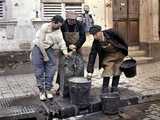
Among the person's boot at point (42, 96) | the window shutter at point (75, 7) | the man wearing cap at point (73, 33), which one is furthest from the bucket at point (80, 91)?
the window shutter at point (75, 7)

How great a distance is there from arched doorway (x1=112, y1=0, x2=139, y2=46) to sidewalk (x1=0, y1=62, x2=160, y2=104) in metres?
2.26

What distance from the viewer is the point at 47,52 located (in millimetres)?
7711

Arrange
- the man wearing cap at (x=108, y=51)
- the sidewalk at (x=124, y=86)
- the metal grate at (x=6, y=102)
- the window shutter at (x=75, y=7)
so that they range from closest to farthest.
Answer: the man wearing cap at (x=108, y=51) < the metal grate at (x=6, y=102) < the sidewalk at (x=124, y=86) < the window shutter at (x=75, y=7)

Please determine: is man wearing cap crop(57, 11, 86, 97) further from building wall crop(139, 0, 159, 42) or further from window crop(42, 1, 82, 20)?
building wall crop(139, 0, 159, 42)

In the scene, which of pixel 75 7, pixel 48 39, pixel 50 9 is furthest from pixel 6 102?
pixel 75 7

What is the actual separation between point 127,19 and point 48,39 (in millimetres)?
6286

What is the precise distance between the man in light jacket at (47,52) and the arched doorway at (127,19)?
5.85 meters

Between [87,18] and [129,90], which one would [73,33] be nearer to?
[129,90]

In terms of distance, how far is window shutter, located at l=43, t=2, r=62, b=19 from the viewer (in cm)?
1162

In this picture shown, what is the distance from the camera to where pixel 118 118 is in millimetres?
6883

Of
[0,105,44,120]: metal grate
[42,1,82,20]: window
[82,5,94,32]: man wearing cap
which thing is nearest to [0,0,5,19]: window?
[42,1,82,20]: window

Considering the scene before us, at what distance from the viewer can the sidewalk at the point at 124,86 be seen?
8.23 metres

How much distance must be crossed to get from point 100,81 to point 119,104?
2634 millimetres

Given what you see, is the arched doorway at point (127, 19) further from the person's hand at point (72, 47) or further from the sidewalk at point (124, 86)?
the person's hand at point (72, 47)
